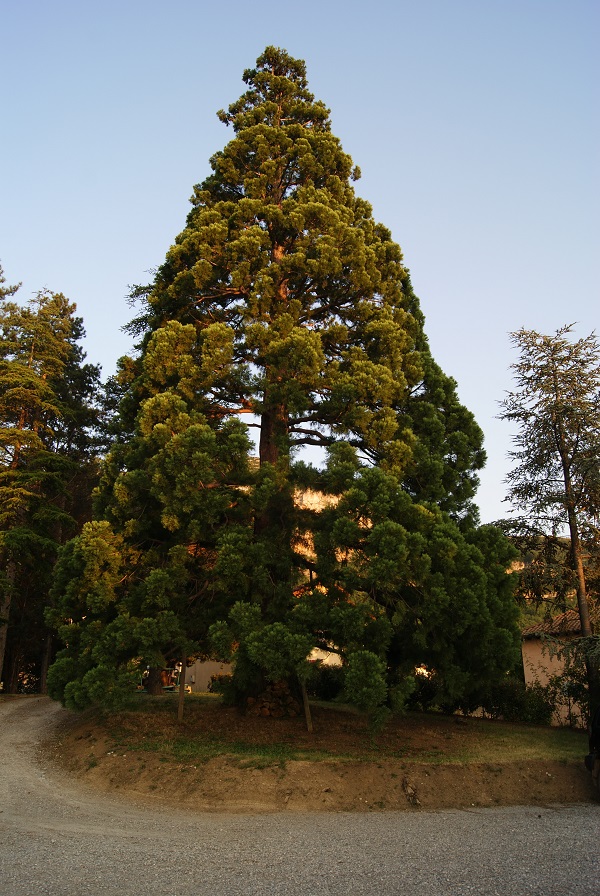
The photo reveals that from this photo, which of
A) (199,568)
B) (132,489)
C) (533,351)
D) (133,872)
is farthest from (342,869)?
(533,351)

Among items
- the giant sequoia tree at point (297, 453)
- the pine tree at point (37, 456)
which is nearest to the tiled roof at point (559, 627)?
the giant sequoia tree at point (297, 453)

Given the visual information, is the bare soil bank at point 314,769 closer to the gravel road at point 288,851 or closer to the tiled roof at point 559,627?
the gravel road at point 288,851

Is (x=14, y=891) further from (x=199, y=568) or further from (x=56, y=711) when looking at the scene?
(x=56, y=711)

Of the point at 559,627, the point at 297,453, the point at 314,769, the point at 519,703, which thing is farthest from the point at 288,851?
the point at 559,627

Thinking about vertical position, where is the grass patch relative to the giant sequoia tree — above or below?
below

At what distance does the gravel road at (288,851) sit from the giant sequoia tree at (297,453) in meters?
1.90

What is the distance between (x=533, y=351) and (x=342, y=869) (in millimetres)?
12226

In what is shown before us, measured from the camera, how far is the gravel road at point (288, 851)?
472 cm

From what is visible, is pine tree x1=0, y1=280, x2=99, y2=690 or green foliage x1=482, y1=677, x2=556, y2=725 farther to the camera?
pine tree x1=0, y1=280, x2=99, y2=690

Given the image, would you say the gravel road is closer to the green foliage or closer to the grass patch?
the grass patch

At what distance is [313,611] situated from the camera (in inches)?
372

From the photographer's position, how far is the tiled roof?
1522 cm

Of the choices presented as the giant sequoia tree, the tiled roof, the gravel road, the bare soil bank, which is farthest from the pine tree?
the tiled roof

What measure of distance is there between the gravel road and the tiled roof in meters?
7.18
